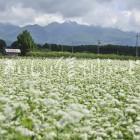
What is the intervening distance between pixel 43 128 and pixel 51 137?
23.2 inches

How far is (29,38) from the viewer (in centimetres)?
7219

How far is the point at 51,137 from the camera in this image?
5.42 meters

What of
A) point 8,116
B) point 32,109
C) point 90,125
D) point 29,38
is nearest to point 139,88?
point 32,109

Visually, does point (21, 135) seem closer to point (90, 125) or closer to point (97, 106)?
point (90, 125)

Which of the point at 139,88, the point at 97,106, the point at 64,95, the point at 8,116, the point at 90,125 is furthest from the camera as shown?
the point at 139,88

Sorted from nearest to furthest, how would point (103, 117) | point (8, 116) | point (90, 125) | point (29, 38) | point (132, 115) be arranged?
point (8, 116) → point (90, 125) → point (103, 117) → point (132, 115) → point (29, 38)

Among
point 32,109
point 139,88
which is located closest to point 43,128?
point 32,109

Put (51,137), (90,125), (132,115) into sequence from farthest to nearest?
(132,115), (90,125), (51,137)

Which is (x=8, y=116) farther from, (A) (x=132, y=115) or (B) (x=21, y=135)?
(A) (x=132, y=115)

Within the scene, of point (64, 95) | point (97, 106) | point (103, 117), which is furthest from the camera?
point (64, 95)

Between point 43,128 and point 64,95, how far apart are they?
3.55 meters

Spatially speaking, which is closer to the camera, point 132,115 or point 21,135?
point 21,135

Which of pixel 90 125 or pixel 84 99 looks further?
pixel 84 99

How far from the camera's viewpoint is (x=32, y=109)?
784 centimetres
